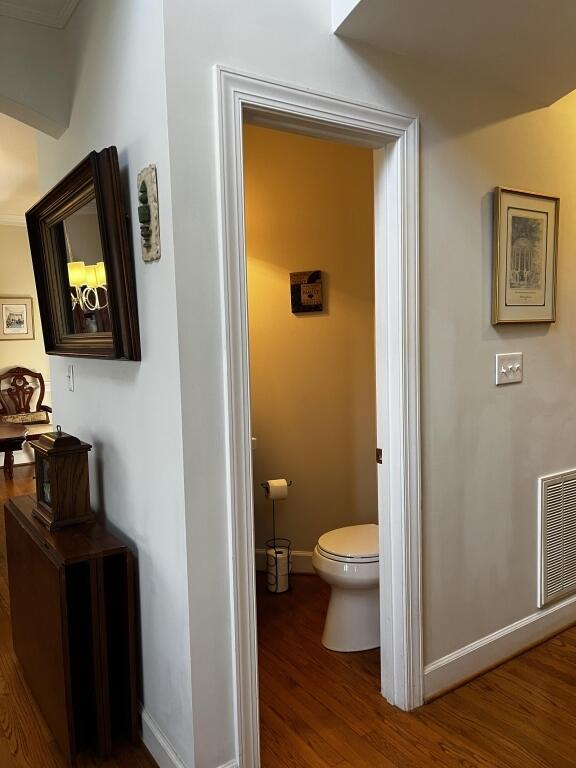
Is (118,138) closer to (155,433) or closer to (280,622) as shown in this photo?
(155,433)

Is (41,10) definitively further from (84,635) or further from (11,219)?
(11,219)

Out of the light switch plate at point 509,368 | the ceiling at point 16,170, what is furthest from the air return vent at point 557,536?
the ceiling at point 16,170

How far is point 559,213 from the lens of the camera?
2.52 m

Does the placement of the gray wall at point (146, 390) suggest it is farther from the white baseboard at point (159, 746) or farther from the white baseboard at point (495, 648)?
the white baseboard at point (495, 648)

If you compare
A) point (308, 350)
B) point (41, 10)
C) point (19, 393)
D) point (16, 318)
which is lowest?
point (19, 393)

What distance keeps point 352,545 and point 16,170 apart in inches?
163

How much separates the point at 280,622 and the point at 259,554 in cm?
60

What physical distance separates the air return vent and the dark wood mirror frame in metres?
1.84

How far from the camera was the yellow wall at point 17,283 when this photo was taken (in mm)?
6438

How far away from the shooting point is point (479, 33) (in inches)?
76.1

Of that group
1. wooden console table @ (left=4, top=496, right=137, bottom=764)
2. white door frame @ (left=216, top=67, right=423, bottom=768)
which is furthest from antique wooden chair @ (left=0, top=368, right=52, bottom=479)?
white door frame @ (left=216, top=67, right=423, bottom=768)

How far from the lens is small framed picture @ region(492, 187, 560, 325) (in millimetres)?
2287

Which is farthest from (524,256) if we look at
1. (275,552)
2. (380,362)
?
(275,552)

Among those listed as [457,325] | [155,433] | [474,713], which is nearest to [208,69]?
[155,433]
